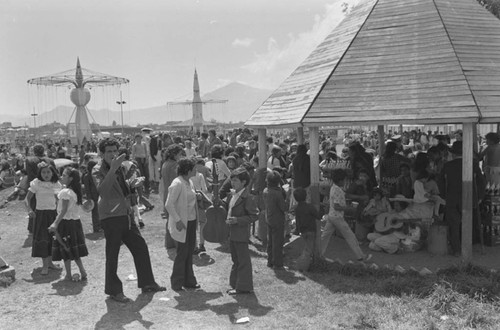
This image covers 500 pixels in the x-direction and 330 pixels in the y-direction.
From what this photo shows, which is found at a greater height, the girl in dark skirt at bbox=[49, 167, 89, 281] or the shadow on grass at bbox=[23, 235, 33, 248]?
the girl in dark skirt at bbox=[49, 167, 89, 281]

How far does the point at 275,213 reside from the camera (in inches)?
317

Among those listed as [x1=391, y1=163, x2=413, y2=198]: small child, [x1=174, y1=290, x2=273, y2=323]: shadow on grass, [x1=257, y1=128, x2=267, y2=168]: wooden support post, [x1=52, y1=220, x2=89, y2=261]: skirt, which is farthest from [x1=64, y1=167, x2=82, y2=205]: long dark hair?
[x1=391, y1=163, x2=413, y2=198]: small child

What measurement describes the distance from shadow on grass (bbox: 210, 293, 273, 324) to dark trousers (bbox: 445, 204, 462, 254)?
157 inches

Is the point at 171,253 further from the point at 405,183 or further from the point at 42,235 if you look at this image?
the point at 405,183

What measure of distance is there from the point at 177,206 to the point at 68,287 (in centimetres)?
227

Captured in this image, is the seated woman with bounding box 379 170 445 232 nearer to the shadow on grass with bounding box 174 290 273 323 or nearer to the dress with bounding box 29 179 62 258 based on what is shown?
the shadow on grass with bounding box 174 290 273 323

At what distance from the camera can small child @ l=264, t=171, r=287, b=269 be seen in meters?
7.98

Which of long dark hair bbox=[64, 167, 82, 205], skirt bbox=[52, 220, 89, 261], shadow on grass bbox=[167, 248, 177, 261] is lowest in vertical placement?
shadow on grass bbox=[167, 248, 177, 261]

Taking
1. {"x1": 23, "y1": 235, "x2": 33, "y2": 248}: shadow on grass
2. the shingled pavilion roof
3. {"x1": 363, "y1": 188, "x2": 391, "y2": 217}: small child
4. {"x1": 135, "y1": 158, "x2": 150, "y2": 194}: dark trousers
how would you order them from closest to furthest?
the shingled pavilion roof, {"x1": 363, "y1": 188, "x2": 391, "y2": 217}: small child, {"x1": 23, "y1": 235, "x2": 33, "y2": 248}: shadow on grass, {"x1": 135, "y1": 158, "x2": 150, "y2": 194}: dark trousers

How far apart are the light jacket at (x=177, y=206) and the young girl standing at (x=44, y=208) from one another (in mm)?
2450

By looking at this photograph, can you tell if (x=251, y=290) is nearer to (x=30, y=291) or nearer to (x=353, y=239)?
(x=353, y=239)

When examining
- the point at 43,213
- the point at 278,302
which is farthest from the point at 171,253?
the point at 278,302

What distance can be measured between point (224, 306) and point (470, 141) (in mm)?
4819

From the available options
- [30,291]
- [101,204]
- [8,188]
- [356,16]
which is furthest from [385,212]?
[8,188]
